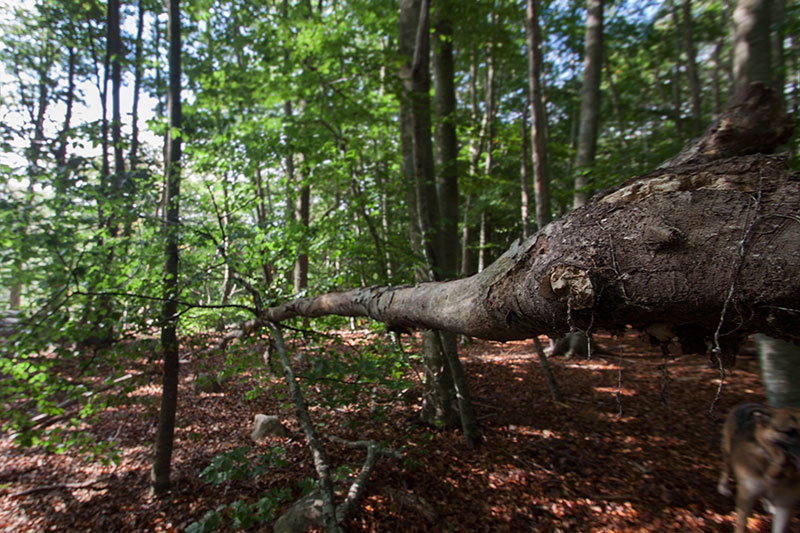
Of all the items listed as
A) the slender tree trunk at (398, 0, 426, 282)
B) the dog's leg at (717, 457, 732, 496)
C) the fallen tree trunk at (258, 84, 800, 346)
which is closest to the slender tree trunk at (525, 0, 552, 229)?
the slender tree trunk at (398, 0, 426, 282)

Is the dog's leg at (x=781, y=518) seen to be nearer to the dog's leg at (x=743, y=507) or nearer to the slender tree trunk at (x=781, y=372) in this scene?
the dog's leg at (x=743, y=507)

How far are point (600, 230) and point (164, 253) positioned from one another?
466cm

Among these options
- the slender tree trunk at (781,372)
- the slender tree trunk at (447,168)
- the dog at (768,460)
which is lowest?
the dog at (768,460)

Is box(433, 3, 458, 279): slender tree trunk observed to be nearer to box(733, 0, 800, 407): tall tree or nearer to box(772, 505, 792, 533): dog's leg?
box(733, 0, 800, 407): tall tree

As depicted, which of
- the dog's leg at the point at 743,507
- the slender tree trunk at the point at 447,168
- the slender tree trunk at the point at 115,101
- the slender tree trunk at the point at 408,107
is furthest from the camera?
the slender tree trunk at the point at 408,107

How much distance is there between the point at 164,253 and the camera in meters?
4.17

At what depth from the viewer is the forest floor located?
3607 millimetres

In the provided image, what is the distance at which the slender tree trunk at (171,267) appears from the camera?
4.15m

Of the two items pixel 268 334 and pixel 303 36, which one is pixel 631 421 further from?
pixel 303 36

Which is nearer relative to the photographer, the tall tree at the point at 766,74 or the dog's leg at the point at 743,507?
the dog's leg at the point at 743,507

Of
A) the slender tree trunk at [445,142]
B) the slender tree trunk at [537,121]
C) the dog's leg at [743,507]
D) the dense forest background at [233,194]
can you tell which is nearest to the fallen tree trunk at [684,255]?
the dense forest background at [233,194]

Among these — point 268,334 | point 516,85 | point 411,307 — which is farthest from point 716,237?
point 516,85

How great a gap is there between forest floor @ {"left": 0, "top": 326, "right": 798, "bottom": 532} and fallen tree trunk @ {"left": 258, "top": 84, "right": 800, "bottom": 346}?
2610mm

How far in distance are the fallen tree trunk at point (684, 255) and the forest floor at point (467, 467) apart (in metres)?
2.61
